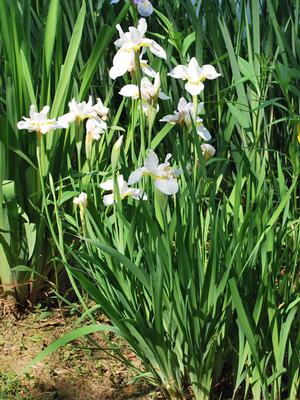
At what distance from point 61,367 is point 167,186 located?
2.63 ft

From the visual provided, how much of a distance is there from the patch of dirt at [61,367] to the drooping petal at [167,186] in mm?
548

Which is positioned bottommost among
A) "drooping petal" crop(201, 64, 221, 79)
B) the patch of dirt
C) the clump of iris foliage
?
the patch of dirt

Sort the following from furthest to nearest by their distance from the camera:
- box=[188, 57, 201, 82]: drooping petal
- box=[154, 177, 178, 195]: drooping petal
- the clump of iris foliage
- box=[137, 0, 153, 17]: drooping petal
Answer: box=[137, 0, 153, 17]: drooping petal
box=[188, 57, 201, 82]: drooping petal
the clump of iris foliage
box=[154, 177, 178, 195]: drooping petal

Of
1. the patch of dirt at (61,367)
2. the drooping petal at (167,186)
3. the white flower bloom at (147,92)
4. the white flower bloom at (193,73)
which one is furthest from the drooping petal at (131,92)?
the patch of dirt at (61,367)

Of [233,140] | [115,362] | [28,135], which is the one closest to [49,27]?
[28,135]

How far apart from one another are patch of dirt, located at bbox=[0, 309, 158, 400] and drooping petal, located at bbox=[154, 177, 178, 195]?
55 centimetres

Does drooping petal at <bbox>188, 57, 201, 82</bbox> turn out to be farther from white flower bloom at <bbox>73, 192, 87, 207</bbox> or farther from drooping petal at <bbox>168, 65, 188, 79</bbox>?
white flower bloom at <bbox>73, 192, 87, 207</bbox>

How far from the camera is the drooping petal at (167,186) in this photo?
5.48ft

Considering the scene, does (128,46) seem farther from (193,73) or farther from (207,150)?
(207,150)

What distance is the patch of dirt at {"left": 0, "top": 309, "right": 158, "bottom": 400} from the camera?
2.08 meters

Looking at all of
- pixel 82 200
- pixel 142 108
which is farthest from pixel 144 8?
pixel 82 200

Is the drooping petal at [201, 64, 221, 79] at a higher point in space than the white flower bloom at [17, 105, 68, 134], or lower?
higher

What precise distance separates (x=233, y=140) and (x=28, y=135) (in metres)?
0.79

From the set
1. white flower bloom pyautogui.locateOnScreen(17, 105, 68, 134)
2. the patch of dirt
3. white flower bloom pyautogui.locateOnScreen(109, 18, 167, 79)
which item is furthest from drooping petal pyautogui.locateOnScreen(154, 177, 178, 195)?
the patch of dirt
